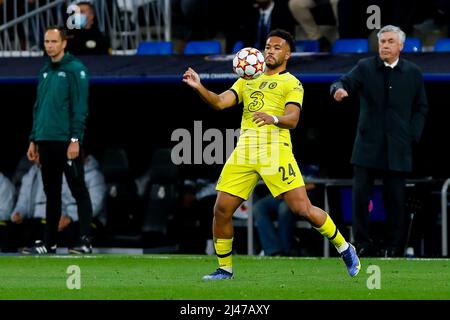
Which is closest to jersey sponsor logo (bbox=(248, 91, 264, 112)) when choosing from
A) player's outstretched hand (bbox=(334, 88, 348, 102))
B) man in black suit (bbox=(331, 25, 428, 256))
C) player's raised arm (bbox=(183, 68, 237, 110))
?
player's raised arm (bbox=(183, 68, 237, 110))

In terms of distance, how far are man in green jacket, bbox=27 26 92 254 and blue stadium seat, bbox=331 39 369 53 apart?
10.5ft

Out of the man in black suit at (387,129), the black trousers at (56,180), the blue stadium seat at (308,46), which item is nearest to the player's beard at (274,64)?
the man in black suit at (387,129)

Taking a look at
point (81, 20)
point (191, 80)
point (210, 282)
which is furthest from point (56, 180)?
point (191, 80)

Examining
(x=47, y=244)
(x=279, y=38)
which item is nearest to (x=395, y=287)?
(x=279, y=38)

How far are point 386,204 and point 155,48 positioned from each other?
4182 millimetres

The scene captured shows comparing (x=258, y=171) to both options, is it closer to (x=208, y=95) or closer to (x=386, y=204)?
(x=208, y=95)

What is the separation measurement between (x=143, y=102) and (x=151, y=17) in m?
1.31

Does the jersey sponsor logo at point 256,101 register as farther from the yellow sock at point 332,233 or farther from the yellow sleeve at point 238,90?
the yellow sock at point 332,233

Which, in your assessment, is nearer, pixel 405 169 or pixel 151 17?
pixel 405 169

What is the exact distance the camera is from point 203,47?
57.1 ft

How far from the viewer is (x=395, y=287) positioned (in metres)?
10.8

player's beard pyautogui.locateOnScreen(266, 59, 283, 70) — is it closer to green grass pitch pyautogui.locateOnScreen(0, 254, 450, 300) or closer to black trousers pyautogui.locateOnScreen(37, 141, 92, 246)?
green grass pitch pyautogui.locateOnScreen(0, 254, 450, 300)

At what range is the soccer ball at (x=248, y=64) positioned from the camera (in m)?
11.3

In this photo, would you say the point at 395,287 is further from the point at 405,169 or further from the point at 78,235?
the point at 78,235
